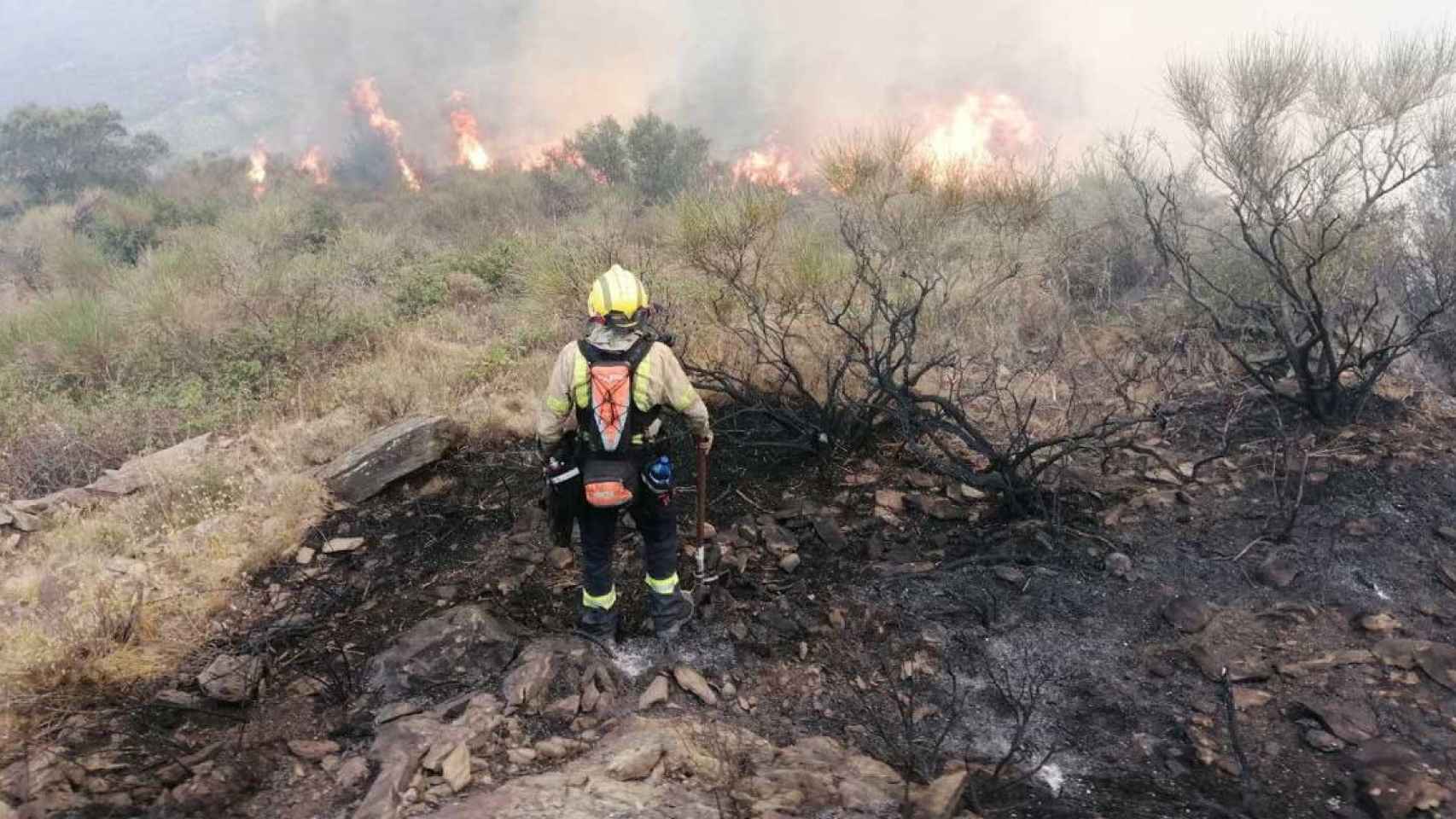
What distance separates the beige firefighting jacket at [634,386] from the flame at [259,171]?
20634 millimetres

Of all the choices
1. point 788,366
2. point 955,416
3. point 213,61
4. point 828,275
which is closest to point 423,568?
point 788,366

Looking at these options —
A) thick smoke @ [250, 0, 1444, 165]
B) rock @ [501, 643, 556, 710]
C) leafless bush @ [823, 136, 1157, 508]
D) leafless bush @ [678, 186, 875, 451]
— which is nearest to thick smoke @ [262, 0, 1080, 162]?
thick smoke @ [250, 0, 1444, 165]

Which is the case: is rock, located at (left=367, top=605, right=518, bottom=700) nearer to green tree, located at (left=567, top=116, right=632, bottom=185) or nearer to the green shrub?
the green shrub

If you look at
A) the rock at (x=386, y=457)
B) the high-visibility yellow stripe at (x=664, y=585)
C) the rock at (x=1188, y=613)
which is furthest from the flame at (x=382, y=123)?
the rock at (x=1188, y=613)

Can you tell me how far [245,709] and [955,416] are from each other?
423cm

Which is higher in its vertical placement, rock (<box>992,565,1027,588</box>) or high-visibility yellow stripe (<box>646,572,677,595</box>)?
high-visibility yellow stripe (<box>646,572,677,595</box>)

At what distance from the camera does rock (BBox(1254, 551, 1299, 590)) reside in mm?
3953

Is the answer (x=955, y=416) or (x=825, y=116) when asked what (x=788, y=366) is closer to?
(x=955, y=416)

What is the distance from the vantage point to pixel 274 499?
5039 mm

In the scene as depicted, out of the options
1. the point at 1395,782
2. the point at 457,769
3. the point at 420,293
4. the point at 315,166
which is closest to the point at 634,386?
the point at 457,769

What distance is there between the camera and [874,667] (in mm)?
3609

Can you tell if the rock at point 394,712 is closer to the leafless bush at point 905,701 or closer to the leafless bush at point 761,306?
the leafless bush at point 905,701

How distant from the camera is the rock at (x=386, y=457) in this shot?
5.20 meters

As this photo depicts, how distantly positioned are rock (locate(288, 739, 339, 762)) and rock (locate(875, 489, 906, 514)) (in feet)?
11.0
